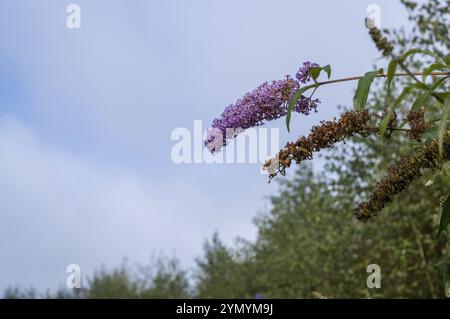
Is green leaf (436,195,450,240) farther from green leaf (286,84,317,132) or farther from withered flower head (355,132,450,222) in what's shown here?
green leaf (286,84,317,132)

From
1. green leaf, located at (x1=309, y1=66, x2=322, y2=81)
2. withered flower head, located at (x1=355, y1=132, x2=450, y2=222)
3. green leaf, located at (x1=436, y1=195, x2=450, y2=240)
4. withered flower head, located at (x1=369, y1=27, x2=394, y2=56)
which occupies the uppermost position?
green leaf, located at (x1=309, y1=66, x2=322, y2=81)

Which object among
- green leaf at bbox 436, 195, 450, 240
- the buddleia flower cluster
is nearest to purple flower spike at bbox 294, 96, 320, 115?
the buddleia flower cluster

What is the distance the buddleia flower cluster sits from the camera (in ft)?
8.74

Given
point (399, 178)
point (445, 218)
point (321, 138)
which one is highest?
point (321, 138)

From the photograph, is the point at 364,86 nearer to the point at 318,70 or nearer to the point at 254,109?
the point at 318,70

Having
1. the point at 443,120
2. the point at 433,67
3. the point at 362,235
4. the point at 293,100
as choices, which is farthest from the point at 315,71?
the point at 362,235

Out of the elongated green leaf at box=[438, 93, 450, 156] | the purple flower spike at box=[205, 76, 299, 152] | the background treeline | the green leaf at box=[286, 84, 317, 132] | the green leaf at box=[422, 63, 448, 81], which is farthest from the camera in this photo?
the background treeline

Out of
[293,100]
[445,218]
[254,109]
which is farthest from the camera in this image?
[254,109]

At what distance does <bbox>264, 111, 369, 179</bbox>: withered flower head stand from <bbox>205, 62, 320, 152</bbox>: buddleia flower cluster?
0.18 meters

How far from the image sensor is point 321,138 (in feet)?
8.35

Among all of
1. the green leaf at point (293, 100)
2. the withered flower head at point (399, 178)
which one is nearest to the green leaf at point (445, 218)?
the withered flower head at point (399, 178)

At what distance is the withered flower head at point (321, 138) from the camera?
252 cm

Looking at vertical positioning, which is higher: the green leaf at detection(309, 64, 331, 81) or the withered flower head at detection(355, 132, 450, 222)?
the green leaf at detection(309, 64, 331, 81)

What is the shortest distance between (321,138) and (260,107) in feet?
0.93
